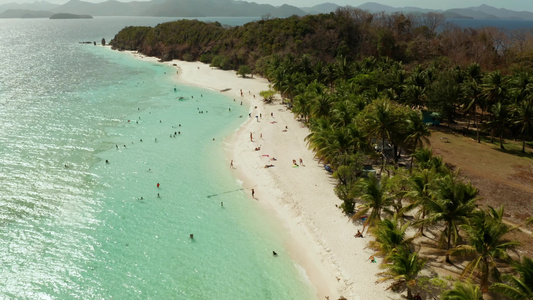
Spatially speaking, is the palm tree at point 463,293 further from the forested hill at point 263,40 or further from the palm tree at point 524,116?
the forested hill at point 263,40

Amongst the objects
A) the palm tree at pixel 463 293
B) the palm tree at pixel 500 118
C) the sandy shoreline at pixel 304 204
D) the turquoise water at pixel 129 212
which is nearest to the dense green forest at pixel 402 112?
the palm tree at pixel 463 293

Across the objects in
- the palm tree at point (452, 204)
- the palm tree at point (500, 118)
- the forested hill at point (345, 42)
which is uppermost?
the forested hill at point (345, 42)

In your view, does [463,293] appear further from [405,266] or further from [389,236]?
[389,236]

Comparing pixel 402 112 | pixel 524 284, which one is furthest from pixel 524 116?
pixel 524 284

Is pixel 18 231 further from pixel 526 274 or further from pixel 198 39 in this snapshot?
pixel 198 39

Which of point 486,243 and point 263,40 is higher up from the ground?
point 263,40

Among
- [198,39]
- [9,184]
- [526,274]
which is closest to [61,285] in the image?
[9,184]

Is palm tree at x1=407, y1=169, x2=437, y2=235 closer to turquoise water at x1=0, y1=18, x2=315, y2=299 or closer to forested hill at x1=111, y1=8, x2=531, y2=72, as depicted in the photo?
turquoise water at x1=0, y1=18, x2=315, y2=299
